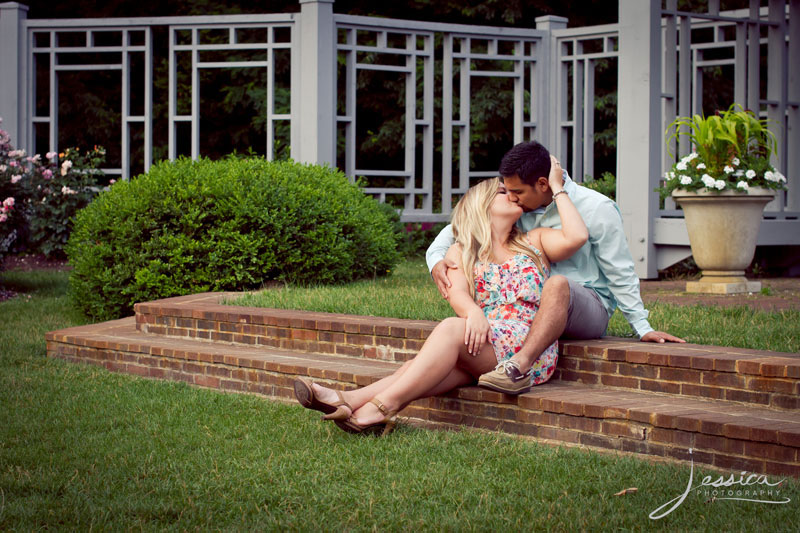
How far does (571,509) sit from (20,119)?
10.9 meters

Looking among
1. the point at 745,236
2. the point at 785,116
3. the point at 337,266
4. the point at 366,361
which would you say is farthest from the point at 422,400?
the point at 785,116

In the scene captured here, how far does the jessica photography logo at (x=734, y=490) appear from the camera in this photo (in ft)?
10.8

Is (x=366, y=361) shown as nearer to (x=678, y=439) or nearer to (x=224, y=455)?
(x=224, y=455)

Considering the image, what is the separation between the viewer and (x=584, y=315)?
4.68 m

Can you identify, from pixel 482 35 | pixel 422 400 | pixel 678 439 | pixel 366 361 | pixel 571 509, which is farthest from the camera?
pixel 482 35

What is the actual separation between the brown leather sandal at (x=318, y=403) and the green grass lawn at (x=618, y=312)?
160cm

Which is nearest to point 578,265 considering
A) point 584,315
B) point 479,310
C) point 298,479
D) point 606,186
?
point 584,315

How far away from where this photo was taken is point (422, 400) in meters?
4.73

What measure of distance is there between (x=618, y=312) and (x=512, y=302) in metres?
1.87

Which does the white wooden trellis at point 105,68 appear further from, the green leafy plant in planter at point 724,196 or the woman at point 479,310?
the woman at point 479,310

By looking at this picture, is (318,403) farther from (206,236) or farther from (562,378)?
(206,236)

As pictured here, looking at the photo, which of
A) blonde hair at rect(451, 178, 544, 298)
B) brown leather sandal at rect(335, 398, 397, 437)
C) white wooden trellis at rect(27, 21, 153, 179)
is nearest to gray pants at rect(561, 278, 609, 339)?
blonde hair at rect(451, 178, 544, 298)

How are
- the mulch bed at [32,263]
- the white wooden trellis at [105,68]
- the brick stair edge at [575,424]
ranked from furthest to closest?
the mulch bed at [32,263] < the white wooden trellis at [105,68] < the brick stair edge at [575,424]

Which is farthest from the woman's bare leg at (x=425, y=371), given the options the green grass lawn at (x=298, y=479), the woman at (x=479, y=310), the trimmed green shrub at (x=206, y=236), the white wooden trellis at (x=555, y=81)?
the white wooden trellis at (x=555, y=81)
